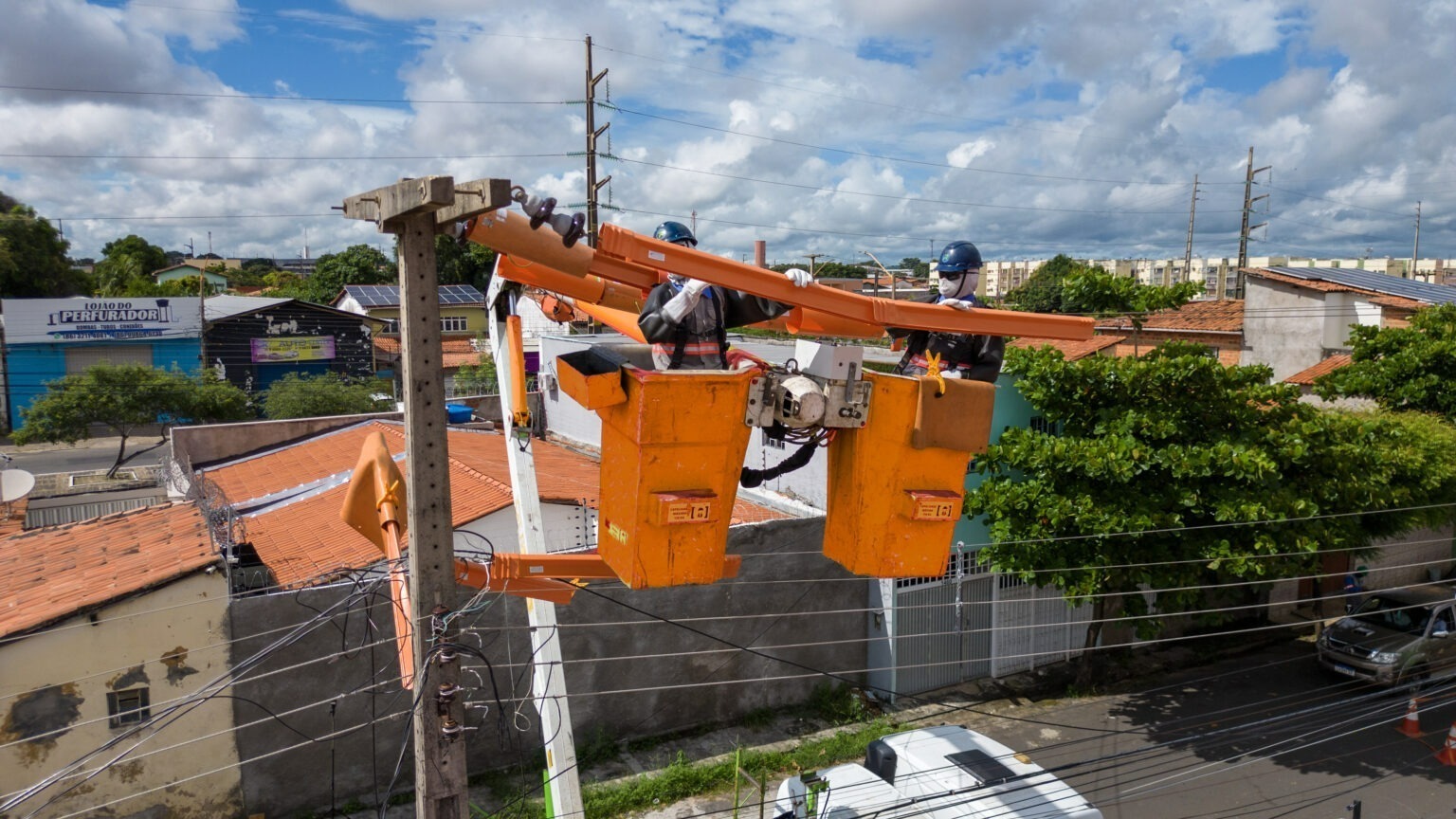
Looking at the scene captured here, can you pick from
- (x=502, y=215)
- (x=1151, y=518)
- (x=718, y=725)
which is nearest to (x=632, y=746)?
(x=718, y=725)

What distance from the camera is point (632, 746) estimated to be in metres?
11.1

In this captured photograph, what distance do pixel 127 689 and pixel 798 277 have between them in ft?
25.7

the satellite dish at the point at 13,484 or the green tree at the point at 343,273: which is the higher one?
the green tree at the point at 343,273

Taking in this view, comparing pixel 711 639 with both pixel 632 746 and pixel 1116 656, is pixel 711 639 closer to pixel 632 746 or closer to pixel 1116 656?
pixel 632 746

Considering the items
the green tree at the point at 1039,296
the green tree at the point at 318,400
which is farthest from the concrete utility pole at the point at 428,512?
the green tree at the point at 1039,296

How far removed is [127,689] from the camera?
8.56 metres

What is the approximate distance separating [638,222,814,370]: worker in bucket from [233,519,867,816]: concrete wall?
13.8 ft

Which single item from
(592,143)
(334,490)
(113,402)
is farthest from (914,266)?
(113,402)

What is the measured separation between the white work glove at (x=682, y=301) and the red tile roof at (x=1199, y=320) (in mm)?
23933

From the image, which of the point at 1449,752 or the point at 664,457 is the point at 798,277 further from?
the point at 1449,752

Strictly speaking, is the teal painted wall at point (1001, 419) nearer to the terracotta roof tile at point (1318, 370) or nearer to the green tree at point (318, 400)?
the terracotta roof tile at point (1318, 370)

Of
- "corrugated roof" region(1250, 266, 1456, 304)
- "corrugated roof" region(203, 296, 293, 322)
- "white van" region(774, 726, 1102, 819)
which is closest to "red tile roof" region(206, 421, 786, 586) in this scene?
"white van" region(774, 726, 1102, 819)

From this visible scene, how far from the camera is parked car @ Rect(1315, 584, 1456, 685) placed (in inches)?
528

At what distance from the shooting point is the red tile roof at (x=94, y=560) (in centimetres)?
838
